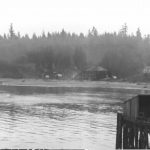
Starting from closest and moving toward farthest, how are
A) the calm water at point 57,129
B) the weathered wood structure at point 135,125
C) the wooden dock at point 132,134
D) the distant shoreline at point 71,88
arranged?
the wooden dock at point 132,134 → the weathered wood structure at point 135,125 → the calm water at point 57,129 → the distant shoreline at point 71,88

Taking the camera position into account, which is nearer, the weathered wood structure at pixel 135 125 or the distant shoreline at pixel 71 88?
the weathered wood structure at pixel 135 125

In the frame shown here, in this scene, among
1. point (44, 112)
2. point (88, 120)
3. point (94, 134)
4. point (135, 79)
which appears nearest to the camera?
point (94, 134)

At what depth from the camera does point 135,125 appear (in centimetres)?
3122

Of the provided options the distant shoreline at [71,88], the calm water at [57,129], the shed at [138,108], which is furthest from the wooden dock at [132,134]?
the distant shoreline at [71,88]

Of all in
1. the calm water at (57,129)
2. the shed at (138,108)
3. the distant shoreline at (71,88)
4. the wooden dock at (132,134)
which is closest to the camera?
the wooden dock at (132,134)

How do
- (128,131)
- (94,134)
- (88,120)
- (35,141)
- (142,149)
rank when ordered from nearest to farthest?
(142,149), (128,131), (35,141), (94,134), (88,120)

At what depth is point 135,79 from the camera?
196 meters

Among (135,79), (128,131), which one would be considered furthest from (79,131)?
(135,79)

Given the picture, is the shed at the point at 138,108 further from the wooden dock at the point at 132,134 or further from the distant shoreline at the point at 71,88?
the distant shoreline at the point at 71,88

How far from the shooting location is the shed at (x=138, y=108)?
3158cm

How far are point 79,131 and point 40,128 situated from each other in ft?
16.4

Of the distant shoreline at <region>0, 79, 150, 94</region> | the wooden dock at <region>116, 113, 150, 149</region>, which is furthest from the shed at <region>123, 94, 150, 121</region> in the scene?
the distant shoreline at <region>0, 79, 150, 94</region>

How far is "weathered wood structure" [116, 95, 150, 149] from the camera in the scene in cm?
3074

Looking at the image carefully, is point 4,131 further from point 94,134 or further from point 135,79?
point 135,79
